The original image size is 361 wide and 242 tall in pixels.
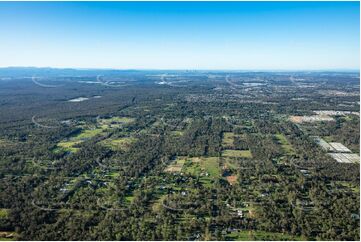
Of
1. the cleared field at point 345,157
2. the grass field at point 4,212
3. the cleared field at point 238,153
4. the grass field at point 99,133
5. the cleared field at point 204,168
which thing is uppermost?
the grass field at point 4,212

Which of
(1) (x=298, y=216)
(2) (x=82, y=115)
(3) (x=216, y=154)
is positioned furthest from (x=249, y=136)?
(2) (x=82, y=115)

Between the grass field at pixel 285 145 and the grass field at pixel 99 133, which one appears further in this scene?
the grass field at pixel 99 133

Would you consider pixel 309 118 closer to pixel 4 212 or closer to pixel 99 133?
pixel 99 133

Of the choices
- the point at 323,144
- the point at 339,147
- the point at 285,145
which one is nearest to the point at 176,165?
the point at 285,145

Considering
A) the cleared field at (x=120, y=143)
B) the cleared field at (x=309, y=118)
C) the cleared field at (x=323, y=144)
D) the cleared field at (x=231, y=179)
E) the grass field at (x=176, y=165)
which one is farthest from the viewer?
the cleared field at (x=309, y=118)

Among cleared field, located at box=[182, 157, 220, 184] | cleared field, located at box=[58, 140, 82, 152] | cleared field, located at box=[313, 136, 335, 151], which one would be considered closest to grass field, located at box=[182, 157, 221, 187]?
cleared field, located at box=[182, 157, 220, 184]

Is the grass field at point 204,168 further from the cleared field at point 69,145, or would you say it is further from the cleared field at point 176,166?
the cleared field at point 69,145

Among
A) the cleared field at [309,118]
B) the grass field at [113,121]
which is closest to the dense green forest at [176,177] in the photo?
the grass field at [113,121]

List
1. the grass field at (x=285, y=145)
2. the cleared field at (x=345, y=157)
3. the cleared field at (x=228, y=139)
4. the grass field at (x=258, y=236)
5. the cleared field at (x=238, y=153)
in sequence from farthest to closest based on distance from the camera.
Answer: the cleared field at (x=228, y=139) → the grass field at (x=285, y=145) → the cleared field at (x=238, y=153) → the cleared field at (x=345, y=157) → the grass field at (x=258, y=236)

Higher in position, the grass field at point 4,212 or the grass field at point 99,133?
the grass field at point 4,212
